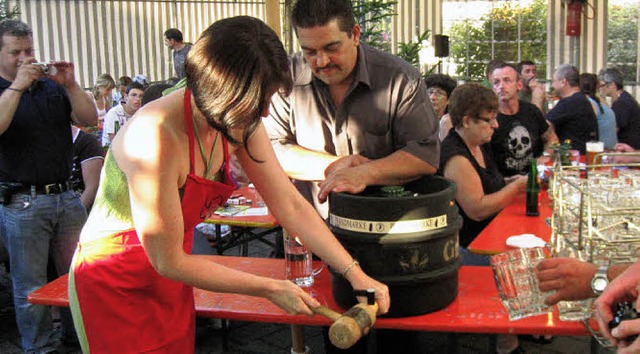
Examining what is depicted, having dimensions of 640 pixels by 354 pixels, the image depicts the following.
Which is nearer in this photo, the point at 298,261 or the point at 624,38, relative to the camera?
the point at 298,261

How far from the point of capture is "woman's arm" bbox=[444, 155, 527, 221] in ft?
13.0

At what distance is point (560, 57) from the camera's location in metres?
14.3

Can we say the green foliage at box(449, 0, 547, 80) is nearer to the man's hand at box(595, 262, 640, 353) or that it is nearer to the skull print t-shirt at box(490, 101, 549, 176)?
the skull print t-shirt at box(490, 101, 549, 176)

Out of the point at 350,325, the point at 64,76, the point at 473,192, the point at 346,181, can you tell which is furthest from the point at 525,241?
the point at 64,76

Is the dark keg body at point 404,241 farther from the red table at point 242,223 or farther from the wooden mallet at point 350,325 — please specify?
the red table at point 242,223

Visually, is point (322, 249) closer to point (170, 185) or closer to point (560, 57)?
point (170, 185)

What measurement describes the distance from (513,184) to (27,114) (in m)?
2.99

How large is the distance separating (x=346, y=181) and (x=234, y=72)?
865 millimetres

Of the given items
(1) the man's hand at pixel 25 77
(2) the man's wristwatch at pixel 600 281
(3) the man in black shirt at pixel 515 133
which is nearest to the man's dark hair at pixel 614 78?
(3) the man in black shirt at pixel 515 133

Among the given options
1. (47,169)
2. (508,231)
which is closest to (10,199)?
(47,169)

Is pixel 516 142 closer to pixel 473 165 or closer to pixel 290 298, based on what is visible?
pixel 473 165

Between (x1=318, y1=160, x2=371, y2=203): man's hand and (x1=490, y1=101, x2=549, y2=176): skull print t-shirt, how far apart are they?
110 inches

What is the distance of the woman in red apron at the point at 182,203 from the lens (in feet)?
6.00

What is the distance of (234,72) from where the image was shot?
1.80 meters
